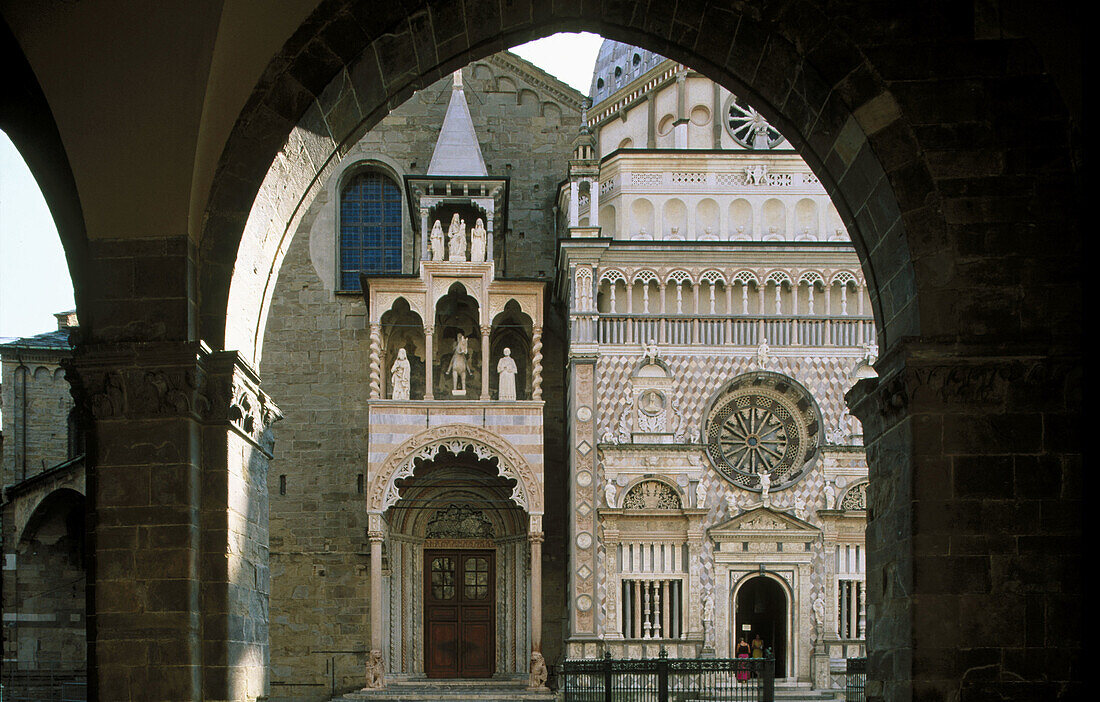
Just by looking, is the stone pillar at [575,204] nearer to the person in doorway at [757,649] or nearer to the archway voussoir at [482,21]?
the person in doorway at [757,649]

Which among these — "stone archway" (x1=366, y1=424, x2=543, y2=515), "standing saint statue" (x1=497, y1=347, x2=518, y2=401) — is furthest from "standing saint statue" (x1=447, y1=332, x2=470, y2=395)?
"stone archway" (x1=366, y1=424, x2=543, y2=515)

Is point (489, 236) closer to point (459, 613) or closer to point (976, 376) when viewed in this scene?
point (459, 613)

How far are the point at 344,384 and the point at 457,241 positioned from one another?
157 inches

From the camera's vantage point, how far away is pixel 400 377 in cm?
2270

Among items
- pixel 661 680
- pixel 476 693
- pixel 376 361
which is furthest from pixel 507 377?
pixel 661 680

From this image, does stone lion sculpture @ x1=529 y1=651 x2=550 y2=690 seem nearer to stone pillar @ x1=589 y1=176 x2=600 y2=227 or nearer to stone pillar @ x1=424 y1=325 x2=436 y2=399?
stone pillar @ x1=424 y1=325 x2=436 y2=399

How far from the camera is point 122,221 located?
28.1ft

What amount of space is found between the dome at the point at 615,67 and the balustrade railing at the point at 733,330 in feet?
20.3

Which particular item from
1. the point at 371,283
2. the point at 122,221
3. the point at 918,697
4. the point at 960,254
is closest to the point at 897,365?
the point at 960,254

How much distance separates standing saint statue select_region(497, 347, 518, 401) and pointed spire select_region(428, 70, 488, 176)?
3614mm

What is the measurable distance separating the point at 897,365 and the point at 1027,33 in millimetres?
2367

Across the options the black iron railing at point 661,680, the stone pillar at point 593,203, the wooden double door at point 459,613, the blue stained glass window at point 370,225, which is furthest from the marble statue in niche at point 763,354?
the blue stained glass window at point 370,225

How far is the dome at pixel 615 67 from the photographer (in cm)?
2662

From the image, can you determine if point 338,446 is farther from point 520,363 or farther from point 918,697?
point 918,697
